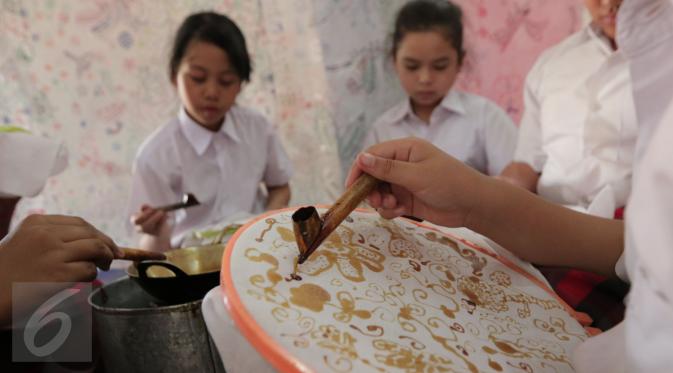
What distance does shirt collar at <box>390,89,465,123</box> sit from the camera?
5.33 feet

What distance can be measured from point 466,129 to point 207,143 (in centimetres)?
77

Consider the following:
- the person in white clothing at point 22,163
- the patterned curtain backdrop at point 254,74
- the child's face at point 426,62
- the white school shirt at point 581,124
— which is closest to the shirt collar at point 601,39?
the white school shirt at point 581,124

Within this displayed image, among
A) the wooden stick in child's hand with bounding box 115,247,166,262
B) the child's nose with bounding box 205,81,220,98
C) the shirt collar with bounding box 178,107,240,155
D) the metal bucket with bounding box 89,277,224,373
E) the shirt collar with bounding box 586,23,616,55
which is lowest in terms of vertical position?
the shirt collar with bounding box 178,107,240,155

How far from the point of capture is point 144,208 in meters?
1.22

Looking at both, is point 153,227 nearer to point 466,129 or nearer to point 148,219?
point 148,219

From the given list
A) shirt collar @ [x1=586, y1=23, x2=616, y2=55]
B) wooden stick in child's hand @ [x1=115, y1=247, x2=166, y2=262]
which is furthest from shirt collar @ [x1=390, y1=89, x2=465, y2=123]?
wooden stick in child's hand @ [x1=115, y1=247, x2=166, y2=262]

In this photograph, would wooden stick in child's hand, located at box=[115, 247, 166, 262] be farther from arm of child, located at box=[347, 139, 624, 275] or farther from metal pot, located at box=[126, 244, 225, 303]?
arm of child, located at box=[347, 139, 624, 275]

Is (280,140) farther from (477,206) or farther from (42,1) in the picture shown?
(477,206)

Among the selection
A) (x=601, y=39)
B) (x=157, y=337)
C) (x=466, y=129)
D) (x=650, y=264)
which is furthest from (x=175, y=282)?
(x=466, y=129)

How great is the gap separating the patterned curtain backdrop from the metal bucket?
49.1 inches

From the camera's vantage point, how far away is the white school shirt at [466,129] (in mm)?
1590

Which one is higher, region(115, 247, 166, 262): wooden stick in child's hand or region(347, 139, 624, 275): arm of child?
region(347, 139, 624, 275): arm of child

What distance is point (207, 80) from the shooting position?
1.38m

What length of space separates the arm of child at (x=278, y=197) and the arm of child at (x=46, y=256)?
964 millimetres
